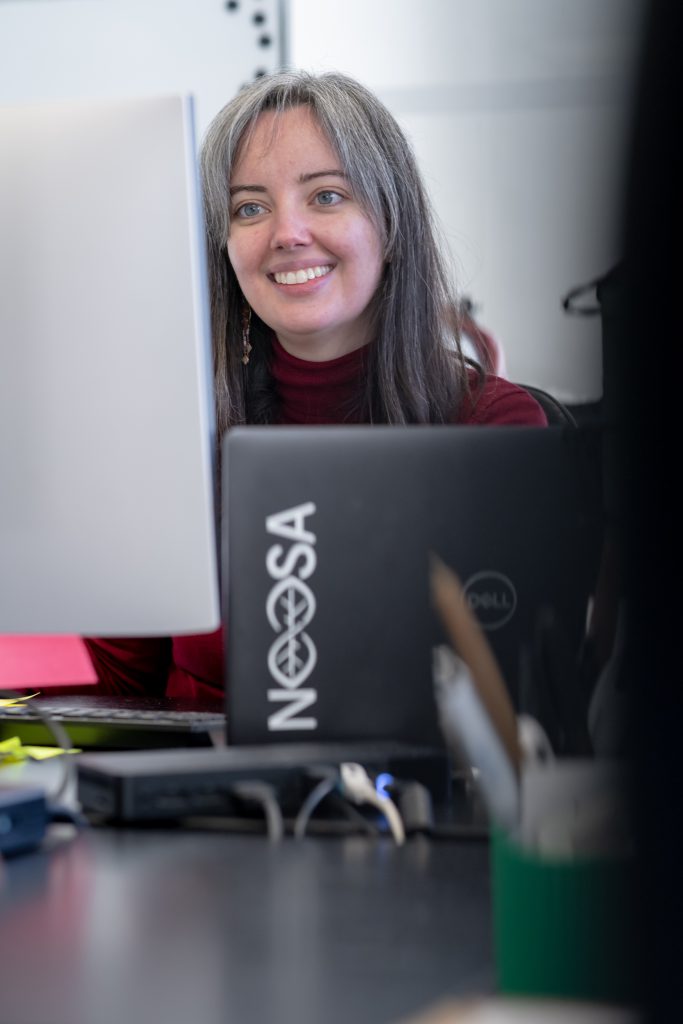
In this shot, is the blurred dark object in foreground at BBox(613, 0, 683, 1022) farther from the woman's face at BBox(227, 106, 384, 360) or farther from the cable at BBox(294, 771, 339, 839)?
the woman's face at BBox(227, 106, 384, 360)

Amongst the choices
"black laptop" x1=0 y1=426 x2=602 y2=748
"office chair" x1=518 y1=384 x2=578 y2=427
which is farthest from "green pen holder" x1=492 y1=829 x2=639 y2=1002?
"office chair" x1=518 y1=384 x2=578 y2=427

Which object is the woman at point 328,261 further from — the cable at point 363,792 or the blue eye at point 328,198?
the cable at point 363,792

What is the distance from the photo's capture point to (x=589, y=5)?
19cm

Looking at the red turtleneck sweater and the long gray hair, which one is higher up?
the long gray hair

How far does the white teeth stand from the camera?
1783 mm

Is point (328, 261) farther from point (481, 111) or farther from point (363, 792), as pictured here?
point (481, 111)

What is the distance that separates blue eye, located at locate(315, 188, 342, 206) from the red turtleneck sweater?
0.21 metres

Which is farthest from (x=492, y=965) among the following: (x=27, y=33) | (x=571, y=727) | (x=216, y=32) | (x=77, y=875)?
(x=27, y=33)

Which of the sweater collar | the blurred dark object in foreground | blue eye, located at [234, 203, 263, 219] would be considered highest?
blue eye, located at [234, 203, 263, 219]

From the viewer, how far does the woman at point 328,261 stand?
5.70 feet

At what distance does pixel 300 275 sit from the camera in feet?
5.85

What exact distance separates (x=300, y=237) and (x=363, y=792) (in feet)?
3.56

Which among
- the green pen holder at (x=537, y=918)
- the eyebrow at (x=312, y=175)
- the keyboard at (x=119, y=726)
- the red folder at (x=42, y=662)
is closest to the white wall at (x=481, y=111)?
the eyebrow at (x=312, y=175)

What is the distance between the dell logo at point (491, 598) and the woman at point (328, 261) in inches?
28.9
